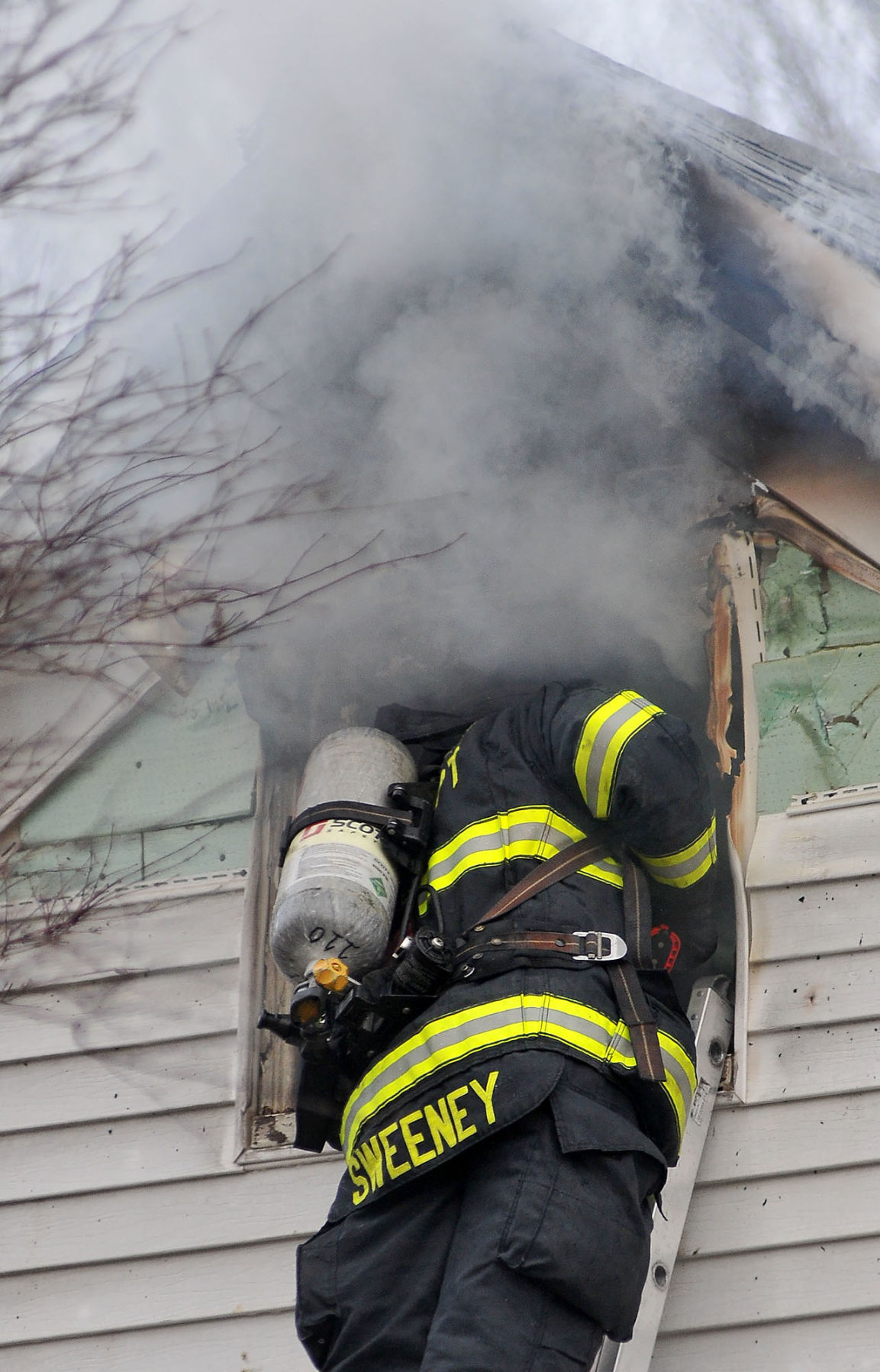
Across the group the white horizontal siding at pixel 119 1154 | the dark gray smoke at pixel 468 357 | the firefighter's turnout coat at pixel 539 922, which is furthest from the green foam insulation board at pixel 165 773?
the firefighter's turnout coat at pixel 539 922

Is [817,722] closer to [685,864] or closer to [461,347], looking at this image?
[685,864]

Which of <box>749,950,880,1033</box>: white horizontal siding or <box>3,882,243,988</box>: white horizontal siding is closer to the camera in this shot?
<box>749,950,880,1033</box>: white horizontal siding

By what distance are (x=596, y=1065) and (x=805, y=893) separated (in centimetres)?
109

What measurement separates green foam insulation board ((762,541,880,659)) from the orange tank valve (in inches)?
68.1

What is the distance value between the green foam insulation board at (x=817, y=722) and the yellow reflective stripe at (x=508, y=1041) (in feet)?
3.59

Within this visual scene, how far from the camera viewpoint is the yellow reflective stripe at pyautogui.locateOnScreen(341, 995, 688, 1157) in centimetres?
266

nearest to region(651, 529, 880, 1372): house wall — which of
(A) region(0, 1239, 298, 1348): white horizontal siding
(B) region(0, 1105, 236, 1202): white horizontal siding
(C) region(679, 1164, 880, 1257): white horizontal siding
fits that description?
(C) region(679, 1164, 880, 1257): white horizontal siding

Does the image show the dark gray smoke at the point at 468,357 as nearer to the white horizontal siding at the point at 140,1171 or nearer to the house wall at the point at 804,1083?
the house wall at the point at 804,1083

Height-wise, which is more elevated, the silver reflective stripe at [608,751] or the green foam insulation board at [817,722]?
the green foam insulation board at [817,722]

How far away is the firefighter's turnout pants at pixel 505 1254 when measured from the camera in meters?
2.42

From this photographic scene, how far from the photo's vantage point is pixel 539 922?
113 inches

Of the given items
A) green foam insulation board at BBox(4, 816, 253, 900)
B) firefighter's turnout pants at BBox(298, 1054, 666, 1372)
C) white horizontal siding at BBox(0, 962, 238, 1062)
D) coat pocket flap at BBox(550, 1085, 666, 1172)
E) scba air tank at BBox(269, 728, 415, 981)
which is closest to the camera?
firefighter's turnout pants at BBox(298, 1054, 666, 1372)

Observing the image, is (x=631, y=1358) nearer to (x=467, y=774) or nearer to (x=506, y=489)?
(x=467, y=774)

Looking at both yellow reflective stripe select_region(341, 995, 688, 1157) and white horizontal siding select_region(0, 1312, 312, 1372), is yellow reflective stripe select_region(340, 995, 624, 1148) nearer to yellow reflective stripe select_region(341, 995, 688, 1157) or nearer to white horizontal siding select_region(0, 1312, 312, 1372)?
yellow reflective stripe select_region(341, 995, 688, 1157)
